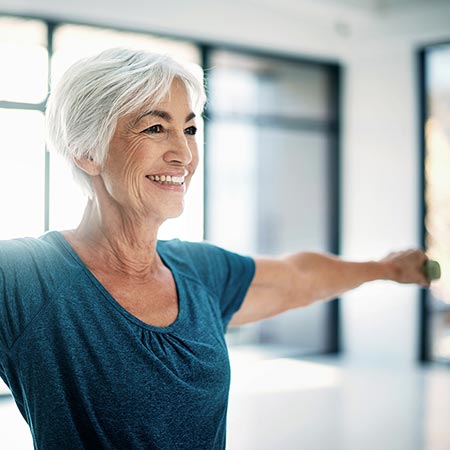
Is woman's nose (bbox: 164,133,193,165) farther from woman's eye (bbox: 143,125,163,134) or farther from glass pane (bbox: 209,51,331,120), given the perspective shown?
glass pane (bbox: 209,51,331,120)

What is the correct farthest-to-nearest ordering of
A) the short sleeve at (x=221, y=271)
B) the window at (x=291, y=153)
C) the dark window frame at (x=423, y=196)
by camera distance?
the window at (x=291, y=153) < the dark window frame at (x=423, y=196) < the short sleeve at (x=221, y=271)

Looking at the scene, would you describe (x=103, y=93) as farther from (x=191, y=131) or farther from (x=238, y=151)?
(x=238, y=151)

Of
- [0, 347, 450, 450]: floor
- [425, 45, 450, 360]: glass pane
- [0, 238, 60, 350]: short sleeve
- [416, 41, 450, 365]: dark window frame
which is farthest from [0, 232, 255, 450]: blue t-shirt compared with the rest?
[416, 41, 450, 365]: dark window frame

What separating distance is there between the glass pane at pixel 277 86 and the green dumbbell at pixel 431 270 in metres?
4.73

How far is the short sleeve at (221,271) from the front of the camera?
1.36 metres

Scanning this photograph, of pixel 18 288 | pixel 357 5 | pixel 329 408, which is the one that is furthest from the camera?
pixel 357 5

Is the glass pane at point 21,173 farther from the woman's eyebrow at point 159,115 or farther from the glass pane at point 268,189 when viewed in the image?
the woman's eyebrow at point 159,115

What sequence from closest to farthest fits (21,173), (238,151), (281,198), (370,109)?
(21,173)
(370,109)
(281,198)
(238,151)

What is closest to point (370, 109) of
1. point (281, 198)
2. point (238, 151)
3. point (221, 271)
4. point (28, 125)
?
point (281, 198)

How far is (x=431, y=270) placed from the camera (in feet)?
5.41

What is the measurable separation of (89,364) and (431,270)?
0.92 m

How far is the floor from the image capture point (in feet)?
12.6

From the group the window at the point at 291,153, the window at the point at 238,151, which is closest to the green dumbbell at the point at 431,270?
the window at the point at 238,151

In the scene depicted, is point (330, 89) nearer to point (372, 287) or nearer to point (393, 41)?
point (393, 41)
